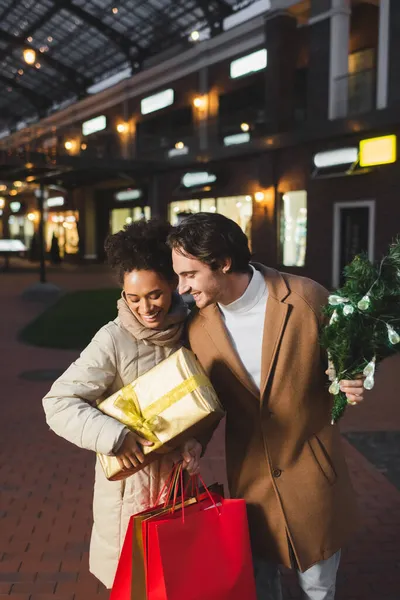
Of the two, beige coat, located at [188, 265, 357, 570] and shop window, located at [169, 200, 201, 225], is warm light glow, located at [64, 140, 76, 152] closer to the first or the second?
shop window, located at [169, 200, 201, 225]

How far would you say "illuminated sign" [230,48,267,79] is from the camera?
21.4 meters

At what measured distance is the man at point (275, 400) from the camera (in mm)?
2020

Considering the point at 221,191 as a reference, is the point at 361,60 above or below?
above

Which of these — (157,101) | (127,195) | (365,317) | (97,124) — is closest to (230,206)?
(157,101)

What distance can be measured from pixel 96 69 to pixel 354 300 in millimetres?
37405

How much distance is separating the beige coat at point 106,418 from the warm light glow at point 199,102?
24700 millimetres

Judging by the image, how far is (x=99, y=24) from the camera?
3078 centimetres

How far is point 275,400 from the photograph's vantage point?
204 cm

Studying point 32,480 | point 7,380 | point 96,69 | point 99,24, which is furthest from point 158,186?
point 32,480

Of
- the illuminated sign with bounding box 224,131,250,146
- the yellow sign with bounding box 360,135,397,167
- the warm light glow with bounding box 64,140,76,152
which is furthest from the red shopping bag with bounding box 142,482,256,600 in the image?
the warm light glow with bounding box 64,140,76,152

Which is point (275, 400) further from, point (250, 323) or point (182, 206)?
→ point (182, 206)

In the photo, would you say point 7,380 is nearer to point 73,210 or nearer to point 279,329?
point 279,329

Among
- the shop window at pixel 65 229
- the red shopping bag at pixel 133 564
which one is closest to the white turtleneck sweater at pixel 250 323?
the red shopping bag at pixel 133 564

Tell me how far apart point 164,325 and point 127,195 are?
2987 centimetres
